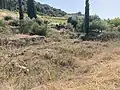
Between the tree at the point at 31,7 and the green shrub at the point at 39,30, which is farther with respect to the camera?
the tree at the point at 31,7

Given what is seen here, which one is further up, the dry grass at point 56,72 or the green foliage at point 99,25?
the green foliage at point 99,25

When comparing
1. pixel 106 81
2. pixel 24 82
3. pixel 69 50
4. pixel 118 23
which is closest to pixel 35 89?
pixel 24 82

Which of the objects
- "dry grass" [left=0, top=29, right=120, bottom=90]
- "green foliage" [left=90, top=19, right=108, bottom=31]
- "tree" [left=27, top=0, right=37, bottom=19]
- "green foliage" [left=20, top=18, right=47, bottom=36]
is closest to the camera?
"dry grass" [left=0, top=29, right=120, bottom=90]

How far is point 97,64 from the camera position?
9.98 metres

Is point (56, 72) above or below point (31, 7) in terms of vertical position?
below

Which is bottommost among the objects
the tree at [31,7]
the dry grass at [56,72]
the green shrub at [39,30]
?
the dry grass at [56,72]

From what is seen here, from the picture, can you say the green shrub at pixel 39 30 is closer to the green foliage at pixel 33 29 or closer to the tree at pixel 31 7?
the green foliage at pixel 33 29

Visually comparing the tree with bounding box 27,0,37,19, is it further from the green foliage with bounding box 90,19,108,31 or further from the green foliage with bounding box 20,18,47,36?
the green foliage with bounding box 20,18,47,36

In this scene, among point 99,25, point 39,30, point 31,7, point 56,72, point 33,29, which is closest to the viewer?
point 56,72

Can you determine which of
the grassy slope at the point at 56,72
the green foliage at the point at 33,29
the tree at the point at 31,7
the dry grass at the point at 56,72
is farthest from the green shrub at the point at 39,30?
the tree at the point at 31,7

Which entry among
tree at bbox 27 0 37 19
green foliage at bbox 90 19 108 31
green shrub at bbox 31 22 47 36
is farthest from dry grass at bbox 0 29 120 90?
tree at bbox 27 0 37 19

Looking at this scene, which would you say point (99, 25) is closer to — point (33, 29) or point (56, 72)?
point (33, 29)

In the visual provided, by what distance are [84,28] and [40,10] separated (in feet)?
128

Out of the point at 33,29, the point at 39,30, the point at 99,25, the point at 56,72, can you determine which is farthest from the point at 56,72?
the point at 99,25
